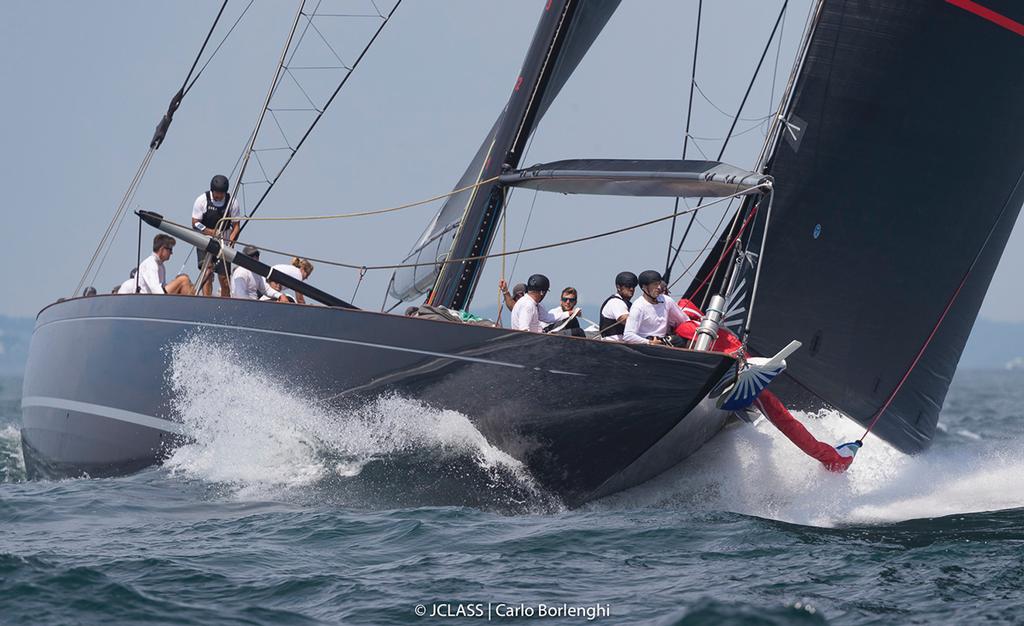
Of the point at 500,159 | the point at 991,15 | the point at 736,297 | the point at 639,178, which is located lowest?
the point at 736,297

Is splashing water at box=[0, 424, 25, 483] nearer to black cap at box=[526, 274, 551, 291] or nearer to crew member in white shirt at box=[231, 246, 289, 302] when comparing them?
crew member in white shirt at box=[231, 246, 289, 302]

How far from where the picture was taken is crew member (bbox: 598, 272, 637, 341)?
25.6ft

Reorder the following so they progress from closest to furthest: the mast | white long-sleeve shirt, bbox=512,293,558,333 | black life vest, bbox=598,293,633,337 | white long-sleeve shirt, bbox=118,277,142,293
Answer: black life vest, bbox=598,293,633,337, white long-sleeve shirt, bbox=512,293,558,333, the mast, white long-sleeve shirt, bbox=118,277,142,293

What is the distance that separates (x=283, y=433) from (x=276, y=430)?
6 cm

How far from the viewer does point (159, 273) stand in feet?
31.4

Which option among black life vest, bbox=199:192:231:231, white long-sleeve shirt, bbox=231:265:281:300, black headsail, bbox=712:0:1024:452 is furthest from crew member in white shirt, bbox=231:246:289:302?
black headsail, bbox=712:0:1024:452

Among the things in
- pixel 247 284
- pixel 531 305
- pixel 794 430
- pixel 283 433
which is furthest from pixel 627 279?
pixel 247 284

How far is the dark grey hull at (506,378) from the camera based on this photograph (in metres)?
6.84

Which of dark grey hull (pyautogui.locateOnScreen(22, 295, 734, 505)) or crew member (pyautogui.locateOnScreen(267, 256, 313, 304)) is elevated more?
crew member (pyautogui.locateOnScreen(267, 256, 313, 304))

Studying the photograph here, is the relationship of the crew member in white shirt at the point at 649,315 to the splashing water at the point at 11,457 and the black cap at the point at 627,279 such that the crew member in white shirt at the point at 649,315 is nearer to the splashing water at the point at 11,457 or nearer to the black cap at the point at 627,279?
the black cap at the point at 627,279

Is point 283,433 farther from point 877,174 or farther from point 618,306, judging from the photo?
point 877,174

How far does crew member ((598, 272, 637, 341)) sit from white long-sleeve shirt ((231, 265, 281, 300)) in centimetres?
263

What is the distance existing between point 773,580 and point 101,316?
579 centimetres

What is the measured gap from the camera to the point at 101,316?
9.38 m
